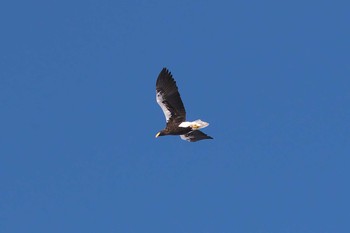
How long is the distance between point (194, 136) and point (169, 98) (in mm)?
4361

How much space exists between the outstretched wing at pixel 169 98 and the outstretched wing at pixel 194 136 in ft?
7.69

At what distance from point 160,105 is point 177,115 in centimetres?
176

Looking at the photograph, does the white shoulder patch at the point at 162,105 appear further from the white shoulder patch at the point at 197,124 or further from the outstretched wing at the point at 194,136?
the white shoulder patch at the point at 197,124

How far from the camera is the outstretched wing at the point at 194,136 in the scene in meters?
73.1

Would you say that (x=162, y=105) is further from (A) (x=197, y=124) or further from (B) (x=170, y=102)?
(A) (x=197, y=124)

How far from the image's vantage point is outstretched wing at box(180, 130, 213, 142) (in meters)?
73.1

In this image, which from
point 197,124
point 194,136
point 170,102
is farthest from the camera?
point 194,136

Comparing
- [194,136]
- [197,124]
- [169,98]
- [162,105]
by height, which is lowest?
[197,124]

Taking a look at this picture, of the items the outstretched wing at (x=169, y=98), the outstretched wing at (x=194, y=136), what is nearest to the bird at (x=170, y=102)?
the outstretched wing at (x=169, y=98)

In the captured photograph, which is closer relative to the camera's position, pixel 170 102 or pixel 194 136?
pixel 170 102

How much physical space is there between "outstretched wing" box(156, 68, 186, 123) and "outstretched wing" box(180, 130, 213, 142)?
235cm

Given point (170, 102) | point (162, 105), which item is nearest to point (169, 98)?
point (170, 102)

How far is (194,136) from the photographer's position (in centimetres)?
7362

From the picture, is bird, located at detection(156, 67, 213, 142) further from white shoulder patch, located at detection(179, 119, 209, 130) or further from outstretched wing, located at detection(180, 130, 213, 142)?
white shoulder patch, located at detection(179, 119, 209, 130)
